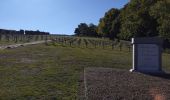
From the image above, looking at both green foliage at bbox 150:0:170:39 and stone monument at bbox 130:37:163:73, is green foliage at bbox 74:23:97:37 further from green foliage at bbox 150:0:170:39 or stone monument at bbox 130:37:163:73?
stone monument at bbox 130:37:163:73

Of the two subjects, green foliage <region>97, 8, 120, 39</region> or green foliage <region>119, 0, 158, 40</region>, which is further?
green foliage <region>97, 8, 120, 39</region>

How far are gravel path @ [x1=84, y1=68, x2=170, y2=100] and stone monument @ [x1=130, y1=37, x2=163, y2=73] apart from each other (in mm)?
2790

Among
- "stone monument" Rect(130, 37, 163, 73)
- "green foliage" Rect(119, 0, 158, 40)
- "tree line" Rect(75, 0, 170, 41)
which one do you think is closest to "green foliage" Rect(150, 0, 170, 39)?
"tree line" Rect(75, 0, 170, 41)

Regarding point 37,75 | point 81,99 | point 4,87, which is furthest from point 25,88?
point 37,75

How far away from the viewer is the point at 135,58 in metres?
21.1

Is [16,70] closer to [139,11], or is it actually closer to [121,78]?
[121,78]

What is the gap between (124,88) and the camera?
14367mm

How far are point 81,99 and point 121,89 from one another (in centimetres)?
257

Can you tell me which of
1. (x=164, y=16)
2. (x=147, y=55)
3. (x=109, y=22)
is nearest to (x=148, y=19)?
(x=164, y=16)

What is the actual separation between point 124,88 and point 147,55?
22.9ft

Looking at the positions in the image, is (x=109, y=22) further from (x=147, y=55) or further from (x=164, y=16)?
(x=147, y=55)

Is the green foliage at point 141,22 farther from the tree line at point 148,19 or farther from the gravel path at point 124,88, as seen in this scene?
the gravel path at point 124,88

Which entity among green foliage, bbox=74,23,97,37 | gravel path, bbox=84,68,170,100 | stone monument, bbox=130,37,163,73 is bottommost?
gravel path, bbox=84,68,170,100

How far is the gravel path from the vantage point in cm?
1262
